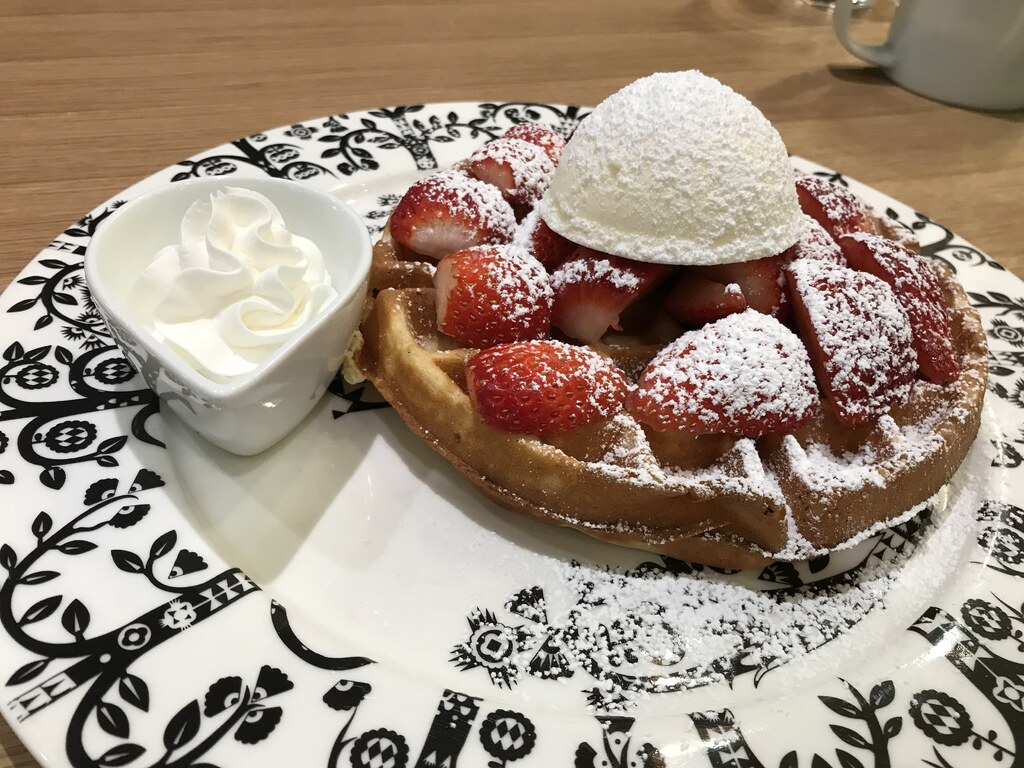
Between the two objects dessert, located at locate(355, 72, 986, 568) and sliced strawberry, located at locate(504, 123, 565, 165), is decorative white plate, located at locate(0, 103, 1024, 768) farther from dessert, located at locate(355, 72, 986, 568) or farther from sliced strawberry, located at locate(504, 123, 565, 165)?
sliced strawberry, located at locate(504, 123, 565, 165)

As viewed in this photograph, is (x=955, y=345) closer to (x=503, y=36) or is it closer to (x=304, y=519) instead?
(x=304, y=519)

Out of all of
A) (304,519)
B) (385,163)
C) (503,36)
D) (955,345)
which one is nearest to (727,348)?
(955,345)

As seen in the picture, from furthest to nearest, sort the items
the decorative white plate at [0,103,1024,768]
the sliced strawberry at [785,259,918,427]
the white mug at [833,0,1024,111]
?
the white mug at [833,0,1024,111]
the sliced strawberry at [785,259,918,427]
the decorative white plate at [0,103,1024,768]

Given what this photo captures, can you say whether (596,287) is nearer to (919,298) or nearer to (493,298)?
(493,298)

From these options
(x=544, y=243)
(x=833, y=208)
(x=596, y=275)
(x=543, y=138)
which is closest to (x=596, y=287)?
(x=596, y=275)

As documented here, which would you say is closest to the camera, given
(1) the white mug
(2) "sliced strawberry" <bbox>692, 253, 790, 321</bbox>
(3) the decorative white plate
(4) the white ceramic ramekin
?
(3) the decorative white plate

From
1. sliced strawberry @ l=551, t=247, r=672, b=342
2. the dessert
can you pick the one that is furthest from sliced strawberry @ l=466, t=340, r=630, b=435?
sliced strawberry @ l=551, t=247, r=672, b=342
